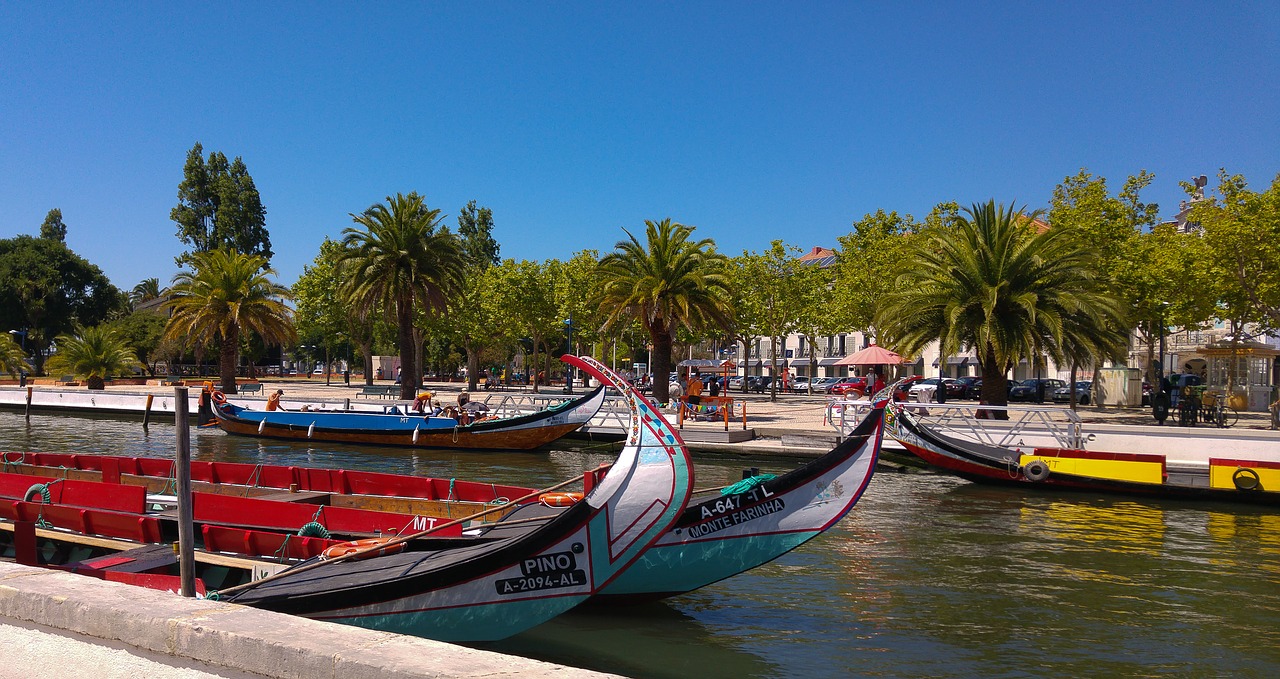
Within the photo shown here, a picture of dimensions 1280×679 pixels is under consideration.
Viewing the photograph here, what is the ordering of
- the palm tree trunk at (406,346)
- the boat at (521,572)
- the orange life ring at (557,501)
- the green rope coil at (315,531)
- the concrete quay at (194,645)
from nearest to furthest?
1. the concrete quay at (194,645)
2. the boat at (521,572)
3. the green rope coil at (315,531)
4. the orange life ring at (557,501)
5. the palm tree trunk at (406,346)

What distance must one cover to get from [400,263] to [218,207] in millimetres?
49619

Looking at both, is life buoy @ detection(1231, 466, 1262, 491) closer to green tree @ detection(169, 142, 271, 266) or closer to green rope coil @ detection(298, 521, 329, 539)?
green rope coil @ detection(298, 521, 329, 539)

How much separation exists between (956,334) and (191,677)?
996 inches

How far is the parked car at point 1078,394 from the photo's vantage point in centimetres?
4538

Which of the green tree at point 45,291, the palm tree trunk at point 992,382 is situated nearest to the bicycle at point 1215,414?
the palm tree trunk at point 992,382

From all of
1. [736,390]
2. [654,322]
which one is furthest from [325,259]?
[654,322]

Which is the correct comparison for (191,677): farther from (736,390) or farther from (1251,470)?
(736,390)

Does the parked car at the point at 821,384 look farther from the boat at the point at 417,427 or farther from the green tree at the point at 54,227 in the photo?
the green tree at the point at 54,227

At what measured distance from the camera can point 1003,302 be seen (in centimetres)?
2698

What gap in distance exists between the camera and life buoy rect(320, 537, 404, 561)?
8477 millimetres

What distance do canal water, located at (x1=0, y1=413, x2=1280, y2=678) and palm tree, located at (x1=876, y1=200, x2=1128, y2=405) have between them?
850cm

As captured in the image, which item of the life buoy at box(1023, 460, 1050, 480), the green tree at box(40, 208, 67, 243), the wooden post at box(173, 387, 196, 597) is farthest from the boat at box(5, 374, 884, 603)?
the green tree at box(40, 208, 67, 243)

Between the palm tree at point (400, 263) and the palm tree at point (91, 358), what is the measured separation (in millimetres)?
21538

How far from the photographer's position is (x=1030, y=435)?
24531mm
